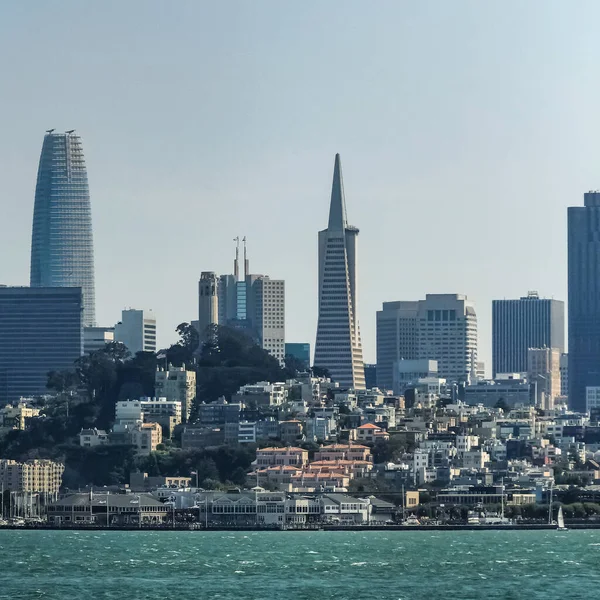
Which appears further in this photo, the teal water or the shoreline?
the shoreline

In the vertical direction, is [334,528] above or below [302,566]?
above

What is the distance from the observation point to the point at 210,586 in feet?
391

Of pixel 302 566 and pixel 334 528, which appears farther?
pixel 334 528

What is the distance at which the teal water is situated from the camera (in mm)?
115938

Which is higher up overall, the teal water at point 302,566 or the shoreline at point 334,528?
the shoreline at point 334,528

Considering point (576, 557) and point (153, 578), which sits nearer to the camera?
point (153, 578)

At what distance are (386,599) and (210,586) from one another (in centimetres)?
1094

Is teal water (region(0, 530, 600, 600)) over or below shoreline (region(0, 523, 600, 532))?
below

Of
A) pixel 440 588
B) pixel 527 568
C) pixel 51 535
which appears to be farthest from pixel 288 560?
pixel 51 535

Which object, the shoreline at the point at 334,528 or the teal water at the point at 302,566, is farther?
the shoreline at the point at 334,528

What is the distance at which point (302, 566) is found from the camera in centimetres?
13388

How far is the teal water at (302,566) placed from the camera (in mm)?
115938

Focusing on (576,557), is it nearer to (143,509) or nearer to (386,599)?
(386,599)

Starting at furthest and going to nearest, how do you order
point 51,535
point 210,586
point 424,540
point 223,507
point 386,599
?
point 223,507, point 51,535, point 424,540, point 210,586, point 386,599
